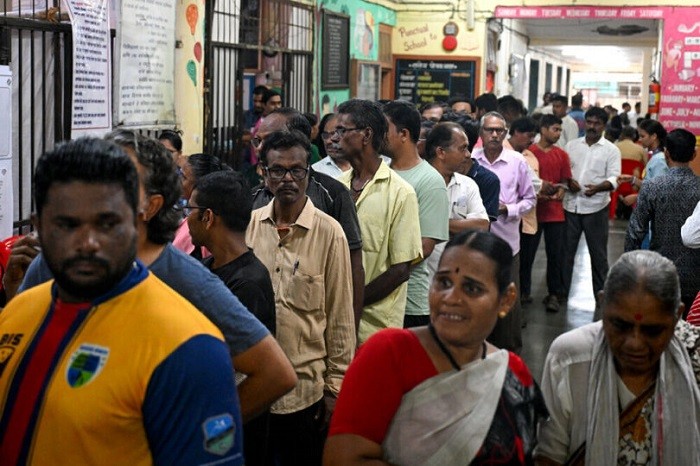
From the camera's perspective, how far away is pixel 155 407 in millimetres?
1873

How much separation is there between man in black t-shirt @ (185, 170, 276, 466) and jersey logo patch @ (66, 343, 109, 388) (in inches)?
56.3

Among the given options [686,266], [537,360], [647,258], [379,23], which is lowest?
[537,360]

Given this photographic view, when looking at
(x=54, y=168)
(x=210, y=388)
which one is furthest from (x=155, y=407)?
(x=54, y=168)

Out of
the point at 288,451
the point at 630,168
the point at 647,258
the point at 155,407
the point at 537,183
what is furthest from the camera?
the point at 630,168

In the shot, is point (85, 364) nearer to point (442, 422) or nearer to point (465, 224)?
point (442, 422)

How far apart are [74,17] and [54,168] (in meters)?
4.48

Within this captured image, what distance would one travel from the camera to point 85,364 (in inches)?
74.2

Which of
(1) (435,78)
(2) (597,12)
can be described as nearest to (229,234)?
(2) (597,12)

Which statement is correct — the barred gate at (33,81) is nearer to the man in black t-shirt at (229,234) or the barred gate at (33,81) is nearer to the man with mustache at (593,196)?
the man in black t-shirt at (229,234)

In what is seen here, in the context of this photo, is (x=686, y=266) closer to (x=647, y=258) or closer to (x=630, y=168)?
(x=647, y=258)

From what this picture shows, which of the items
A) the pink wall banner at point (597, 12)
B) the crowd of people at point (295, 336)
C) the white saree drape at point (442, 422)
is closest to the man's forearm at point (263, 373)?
the crowd of people at point (295, 336)

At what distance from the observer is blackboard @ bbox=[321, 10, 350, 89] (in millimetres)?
12289

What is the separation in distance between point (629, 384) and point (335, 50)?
1034 centimetres

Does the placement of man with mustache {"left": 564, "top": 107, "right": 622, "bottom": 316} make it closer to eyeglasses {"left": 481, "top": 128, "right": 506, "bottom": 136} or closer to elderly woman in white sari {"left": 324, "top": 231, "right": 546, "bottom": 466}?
eyeglasses {"left": 481, "top": 128, "right": 506, "bottom": 136}
